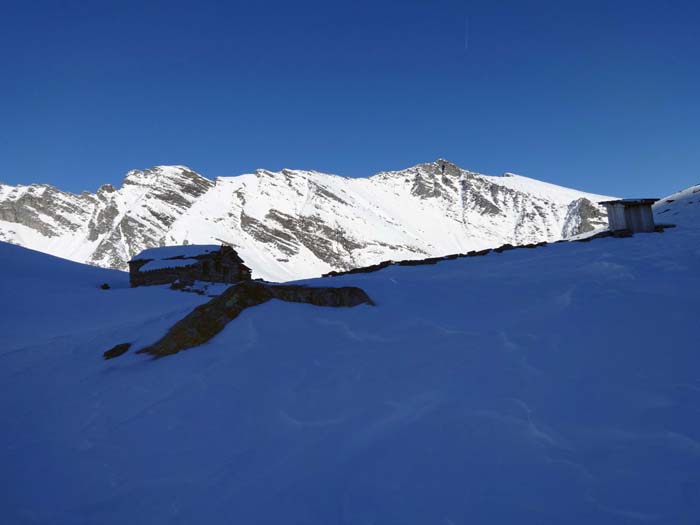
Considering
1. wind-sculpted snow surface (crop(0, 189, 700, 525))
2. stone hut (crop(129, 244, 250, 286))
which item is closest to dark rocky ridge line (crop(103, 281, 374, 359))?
wind-sculpted snow surface (crop(0, 189, 700, 525))

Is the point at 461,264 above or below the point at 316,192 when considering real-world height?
below

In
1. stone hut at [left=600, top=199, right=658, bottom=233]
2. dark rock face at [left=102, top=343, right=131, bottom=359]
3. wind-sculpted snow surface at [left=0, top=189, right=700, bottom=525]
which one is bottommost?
wind-sculpted snow surface at [left=0, top=189, right=700, bottom=525]

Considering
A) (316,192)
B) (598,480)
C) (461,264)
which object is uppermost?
(316,192)

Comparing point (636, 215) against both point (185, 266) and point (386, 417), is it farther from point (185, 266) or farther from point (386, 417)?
point (185, 266)

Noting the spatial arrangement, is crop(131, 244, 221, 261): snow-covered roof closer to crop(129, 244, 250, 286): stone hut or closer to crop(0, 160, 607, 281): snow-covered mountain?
crop(129, 244, 250, 286): stone hut

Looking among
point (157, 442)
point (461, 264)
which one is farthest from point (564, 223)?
point (157, 442)

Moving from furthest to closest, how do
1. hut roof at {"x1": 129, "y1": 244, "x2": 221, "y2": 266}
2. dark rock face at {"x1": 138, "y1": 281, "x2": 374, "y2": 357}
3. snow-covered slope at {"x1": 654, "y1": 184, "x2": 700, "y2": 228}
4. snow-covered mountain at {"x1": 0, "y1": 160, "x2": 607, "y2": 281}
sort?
Answer: snow-covered mountain at {"x1": 0, "y1": 160, "x2": 607, "y2": 281} → hut roof at {"x1": 129, "y1": 244, "x2": 221, "y2": 266} → snow-covered slope at {"x1": 654, "y1": 184, "x2": 700, "y2": 228} → dark rock face at {"x1": 138, "y1": 281, "x2": 374, "y2": 357}

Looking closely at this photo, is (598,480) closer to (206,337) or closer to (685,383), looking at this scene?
(685,383)

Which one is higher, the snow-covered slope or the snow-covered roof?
the snow-covered roof
